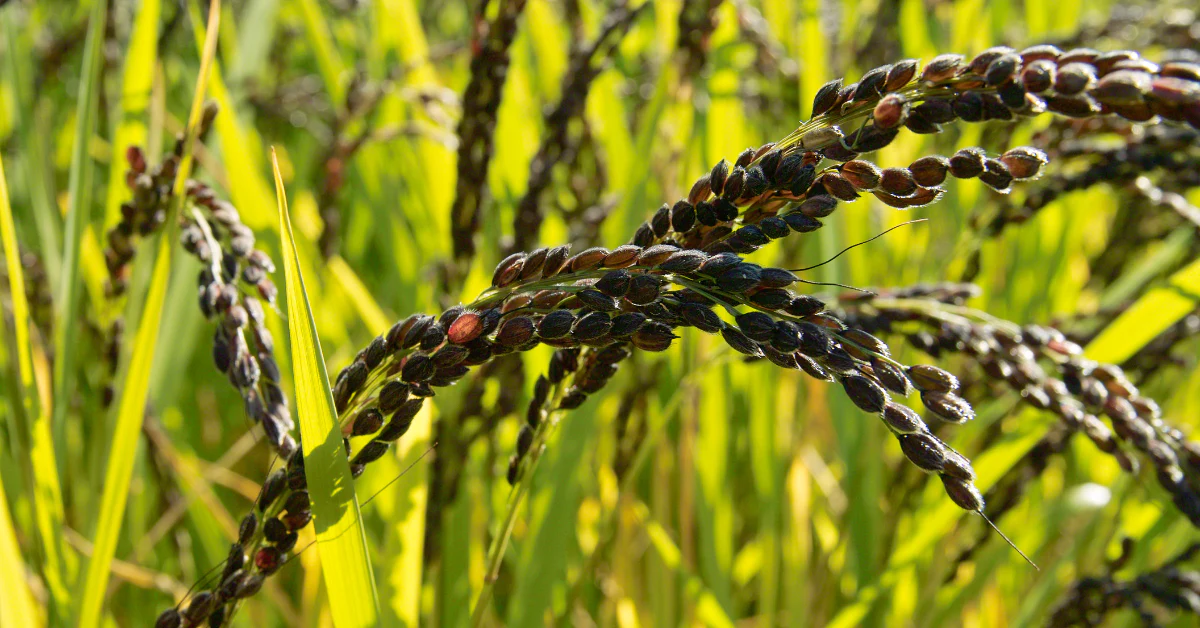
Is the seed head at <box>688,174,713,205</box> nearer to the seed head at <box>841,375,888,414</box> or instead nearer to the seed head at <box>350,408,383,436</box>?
the seed head at <box>841,375,888,414</box>

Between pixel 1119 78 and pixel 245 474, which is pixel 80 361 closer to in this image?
pixel 245 474

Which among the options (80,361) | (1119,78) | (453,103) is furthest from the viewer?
(80,361)

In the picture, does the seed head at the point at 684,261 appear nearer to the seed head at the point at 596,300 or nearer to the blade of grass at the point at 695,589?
the seed head at the point at 596,300

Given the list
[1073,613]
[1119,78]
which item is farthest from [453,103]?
[1073,613]

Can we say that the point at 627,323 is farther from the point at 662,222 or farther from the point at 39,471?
the point at 39,471

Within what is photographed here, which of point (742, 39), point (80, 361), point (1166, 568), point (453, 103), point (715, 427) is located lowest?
point (1166, 568)

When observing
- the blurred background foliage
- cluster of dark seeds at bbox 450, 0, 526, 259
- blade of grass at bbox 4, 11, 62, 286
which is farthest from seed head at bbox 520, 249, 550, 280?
blade of grass at bbox 4, 11, 62, 286

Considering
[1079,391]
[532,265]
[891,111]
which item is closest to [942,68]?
[891,111]

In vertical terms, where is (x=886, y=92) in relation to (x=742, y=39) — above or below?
above
